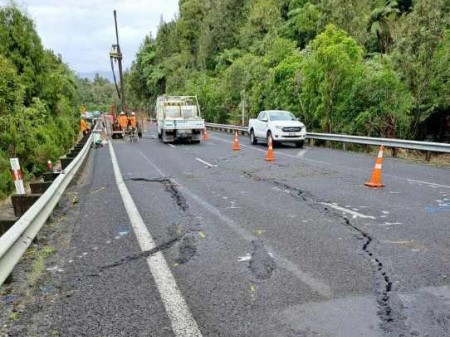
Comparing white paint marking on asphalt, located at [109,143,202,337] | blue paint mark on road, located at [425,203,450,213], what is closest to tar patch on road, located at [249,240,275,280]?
white paint marking on asphalt, located at [109,143,202,337]

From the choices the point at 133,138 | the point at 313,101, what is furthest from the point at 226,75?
the point at 313,101

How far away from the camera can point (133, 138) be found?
30547mm

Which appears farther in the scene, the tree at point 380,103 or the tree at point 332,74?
the tree at point 332,74

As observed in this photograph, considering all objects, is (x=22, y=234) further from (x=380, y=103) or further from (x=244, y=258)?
(x=380, y=103)

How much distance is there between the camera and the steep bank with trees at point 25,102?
1426 cm

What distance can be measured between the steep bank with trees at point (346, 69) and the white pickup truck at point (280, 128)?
2853 millimetres

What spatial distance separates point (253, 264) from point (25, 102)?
56.3 feet

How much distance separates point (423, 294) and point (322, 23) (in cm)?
3245

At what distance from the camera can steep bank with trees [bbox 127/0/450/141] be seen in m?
20.2

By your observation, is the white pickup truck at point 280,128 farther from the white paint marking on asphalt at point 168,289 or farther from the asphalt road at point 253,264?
the white paint marking on asphalt at point 168,289

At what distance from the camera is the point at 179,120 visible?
26.2 m

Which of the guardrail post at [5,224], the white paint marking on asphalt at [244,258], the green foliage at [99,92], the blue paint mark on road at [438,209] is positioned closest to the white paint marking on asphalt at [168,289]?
the white paint marking on asphalt at [244,258]

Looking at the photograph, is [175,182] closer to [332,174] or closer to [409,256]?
[332,174]

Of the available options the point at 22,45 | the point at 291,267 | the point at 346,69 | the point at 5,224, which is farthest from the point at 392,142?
the point at 22,45
